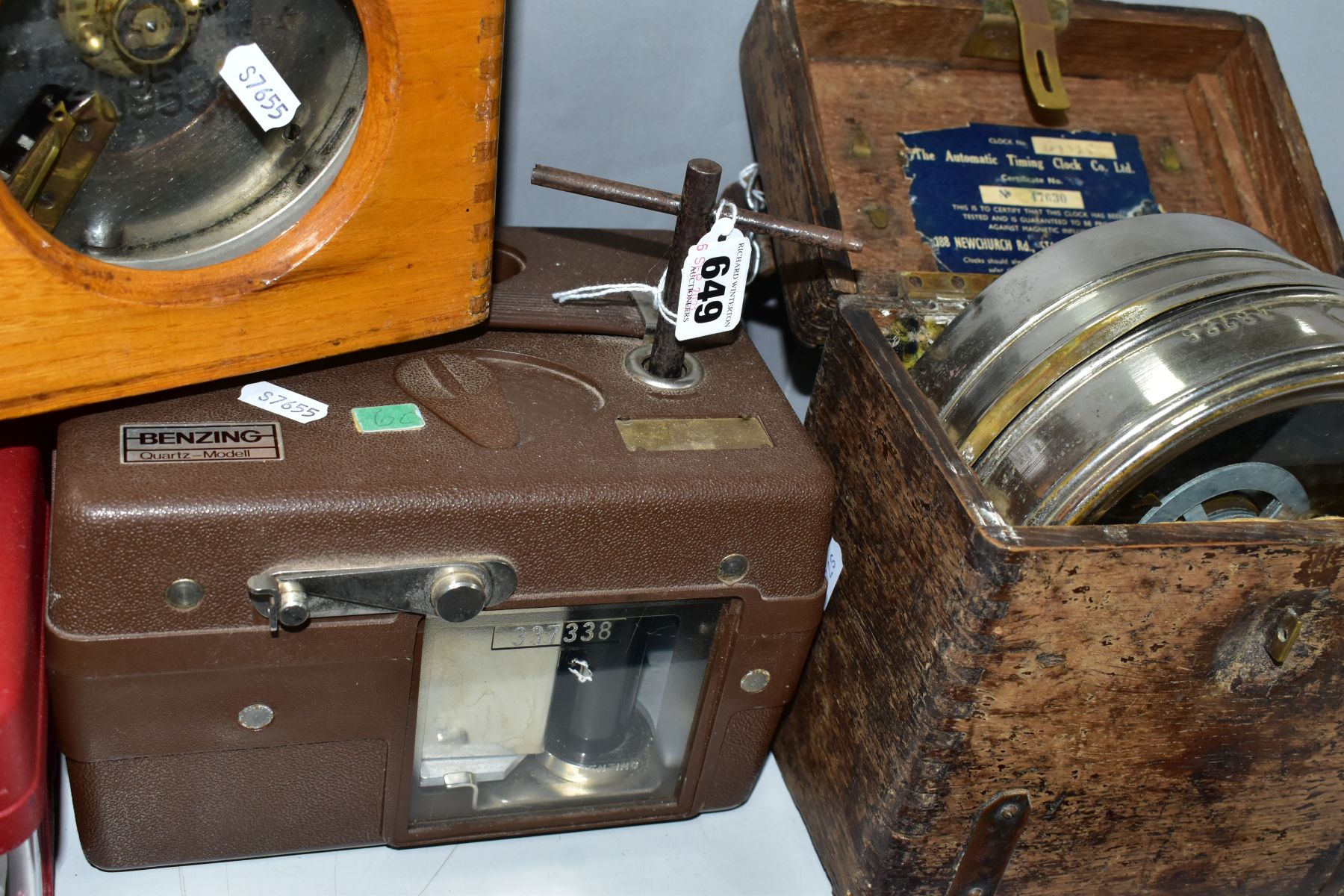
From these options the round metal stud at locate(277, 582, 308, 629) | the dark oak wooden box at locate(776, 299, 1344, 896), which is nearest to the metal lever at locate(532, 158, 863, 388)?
the dark oak wooden box at locate(776, 299, 1344, 896)

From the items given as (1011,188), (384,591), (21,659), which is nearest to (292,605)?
(384,591)

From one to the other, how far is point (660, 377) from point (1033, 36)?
1.74 ft

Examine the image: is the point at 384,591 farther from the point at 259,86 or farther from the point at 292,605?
the point at 259,86

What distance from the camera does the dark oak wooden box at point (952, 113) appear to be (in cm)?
119

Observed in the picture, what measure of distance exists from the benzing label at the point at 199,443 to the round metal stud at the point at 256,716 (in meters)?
0.18

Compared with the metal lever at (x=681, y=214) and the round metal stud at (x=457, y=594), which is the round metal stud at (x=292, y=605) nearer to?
the round metal stud at (x=457, y=594)

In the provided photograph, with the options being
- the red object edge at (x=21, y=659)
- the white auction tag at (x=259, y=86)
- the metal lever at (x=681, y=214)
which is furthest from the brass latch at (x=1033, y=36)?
the red object edge at (x=21, y=659)

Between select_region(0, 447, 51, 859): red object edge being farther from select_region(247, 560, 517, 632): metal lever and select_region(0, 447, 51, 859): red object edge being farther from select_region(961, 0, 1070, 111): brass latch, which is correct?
select_region(961, 0, 1070, 111): brass latch

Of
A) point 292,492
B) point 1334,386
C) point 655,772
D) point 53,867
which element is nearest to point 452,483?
point 292,492

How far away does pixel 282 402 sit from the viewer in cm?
93

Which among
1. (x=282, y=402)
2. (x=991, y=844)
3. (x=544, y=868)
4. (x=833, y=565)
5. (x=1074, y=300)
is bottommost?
(x=544, y=868)

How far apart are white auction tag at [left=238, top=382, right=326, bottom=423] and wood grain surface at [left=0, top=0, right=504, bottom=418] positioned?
0.11ft

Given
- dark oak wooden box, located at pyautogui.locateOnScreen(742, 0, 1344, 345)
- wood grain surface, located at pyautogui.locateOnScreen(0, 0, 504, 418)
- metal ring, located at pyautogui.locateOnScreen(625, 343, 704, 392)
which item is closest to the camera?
wood grain surface, located at pyautogui.locateOnScreen(0, 0, 504, 418)

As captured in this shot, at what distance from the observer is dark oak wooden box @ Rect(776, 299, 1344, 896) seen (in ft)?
2.97
